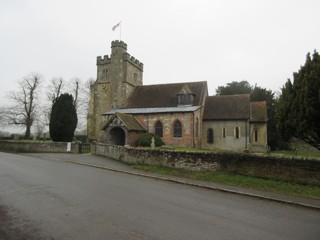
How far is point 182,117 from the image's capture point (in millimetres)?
29719

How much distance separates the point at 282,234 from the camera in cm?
581

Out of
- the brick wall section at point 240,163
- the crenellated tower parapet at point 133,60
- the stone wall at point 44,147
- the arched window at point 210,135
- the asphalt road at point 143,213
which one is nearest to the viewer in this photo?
the asphalt road at point 143,213

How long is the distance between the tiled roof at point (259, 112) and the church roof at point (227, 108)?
189 centimetres

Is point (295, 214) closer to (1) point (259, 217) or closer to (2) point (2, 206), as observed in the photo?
(1) point (259, 217)

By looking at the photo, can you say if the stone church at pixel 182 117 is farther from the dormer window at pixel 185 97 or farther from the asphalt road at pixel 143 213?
the asphalt road at pixel 143 213

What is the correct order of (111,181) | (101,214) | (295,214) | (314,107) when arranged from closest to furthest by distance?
(101,214), (295,214), (111,181), (314,107)

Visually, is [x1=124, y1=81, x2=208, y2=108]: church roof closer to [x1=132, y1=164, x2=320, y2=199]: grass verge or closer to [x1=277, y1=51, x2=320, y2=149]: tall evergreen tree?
[x1=277, y1=51, x2=320, y2=149]: tall evergreen tree

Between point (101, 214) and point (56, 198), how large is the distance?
2.30m

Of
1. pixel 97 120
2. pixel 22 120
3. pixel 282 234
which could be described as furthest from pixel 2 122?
pixel 282 234

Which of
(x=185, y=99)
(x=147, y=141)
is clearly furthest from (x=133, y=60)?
(x=147, y=141)

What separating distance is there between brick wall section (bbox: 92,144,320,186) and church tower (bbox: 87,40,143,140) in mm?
19677

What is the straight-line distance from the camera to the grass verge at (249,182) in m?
10.3

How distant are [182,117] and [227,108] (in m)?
6.46

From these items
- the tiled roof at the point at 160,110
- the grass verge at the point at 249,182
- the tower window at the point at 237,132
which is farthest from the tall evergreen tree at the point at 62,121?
the tower window at the point at 237,132
